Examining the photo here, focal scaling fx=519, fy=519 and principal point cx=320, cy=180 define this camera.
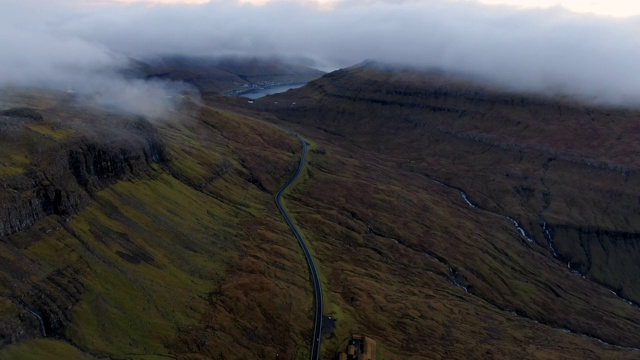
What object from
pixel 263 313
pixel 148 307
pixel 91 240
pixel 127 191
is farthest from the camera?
pixel 127 191

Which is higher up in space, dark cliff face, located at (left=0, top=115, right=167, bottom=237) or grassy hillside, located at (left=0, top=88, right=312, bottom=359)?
dark cliff face, located at (left=0, top=115, right=167, bottom=237)

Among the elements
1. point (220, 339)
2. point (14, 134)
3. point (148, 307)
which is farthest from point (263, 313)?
point (14, 134)

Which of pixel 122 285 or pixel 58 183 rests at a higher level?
pixel 58 183

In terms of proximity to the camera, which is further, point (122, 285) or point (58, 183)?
point (58, 183)

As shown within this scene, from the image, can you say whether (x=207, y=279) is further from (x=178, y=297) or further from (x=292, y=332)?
(x=292, y=332)

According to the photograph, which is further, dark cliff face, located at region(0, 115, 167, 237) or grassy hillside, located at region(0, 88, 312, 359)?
dark cliff face, located at region(0, 115, 167, 237)

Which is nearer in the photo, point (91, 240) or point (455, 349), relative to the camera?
point (91, 240)

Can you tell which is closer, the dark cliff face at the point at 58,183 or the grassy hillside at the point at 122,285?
the grassy hillside at the point at 122,285

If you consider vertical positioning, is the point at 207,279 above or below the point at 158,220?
below

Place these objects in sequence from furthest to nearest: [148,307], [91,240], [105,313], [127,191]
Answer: [127,191]
[91,240]
[148,307]
[105,313]

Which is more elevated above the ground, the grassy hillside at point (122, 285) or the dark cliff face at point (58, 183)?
the dark cliff face at point (58, 183)

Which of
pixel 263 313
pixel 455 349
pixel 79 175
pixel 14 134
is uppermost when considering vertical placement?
pixel 14 134
